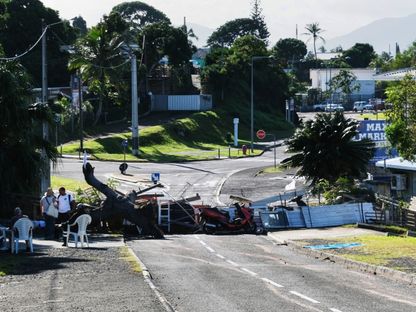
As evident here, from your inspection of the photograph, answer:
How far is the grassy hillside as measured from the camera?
67.6 meters

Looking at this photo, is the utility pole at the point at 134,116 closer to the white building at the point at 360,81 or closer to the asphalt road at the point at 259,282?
the asphalt road at the point at 259,282

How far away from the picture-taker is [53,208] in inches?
1009

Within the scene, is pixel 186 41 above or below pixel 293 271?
above

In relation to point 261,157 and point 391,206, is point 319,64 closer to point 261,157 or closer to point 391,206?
point 261,157

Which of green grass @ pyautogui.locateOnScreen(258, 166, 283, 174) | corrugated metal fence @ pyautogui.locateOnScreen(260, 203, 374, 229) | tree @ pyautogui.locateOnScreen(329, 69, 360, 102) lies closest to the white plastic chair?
corrugated metal fence @ pyautogui.locateOnScreen(260, 203, 374, 229)

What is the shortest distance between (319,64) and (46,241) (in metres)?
170

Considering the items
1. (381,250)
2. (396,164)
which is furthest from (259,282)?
(396,164)

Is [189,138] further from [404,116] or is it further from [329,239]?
[404,116]

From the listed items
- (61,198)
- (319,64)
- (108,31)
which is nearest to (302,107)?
(319,64)

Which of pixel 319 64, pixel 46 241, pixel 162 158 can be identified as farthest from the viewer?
pixel 319 64

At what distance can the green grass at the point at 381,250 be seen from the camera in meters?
22.1

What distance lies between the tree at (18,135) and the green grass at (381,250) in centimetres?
1007

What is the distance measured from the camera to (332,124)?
→ 131 feet

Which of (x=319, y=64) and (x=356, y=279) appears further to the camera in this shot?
(x=319, y=64)
